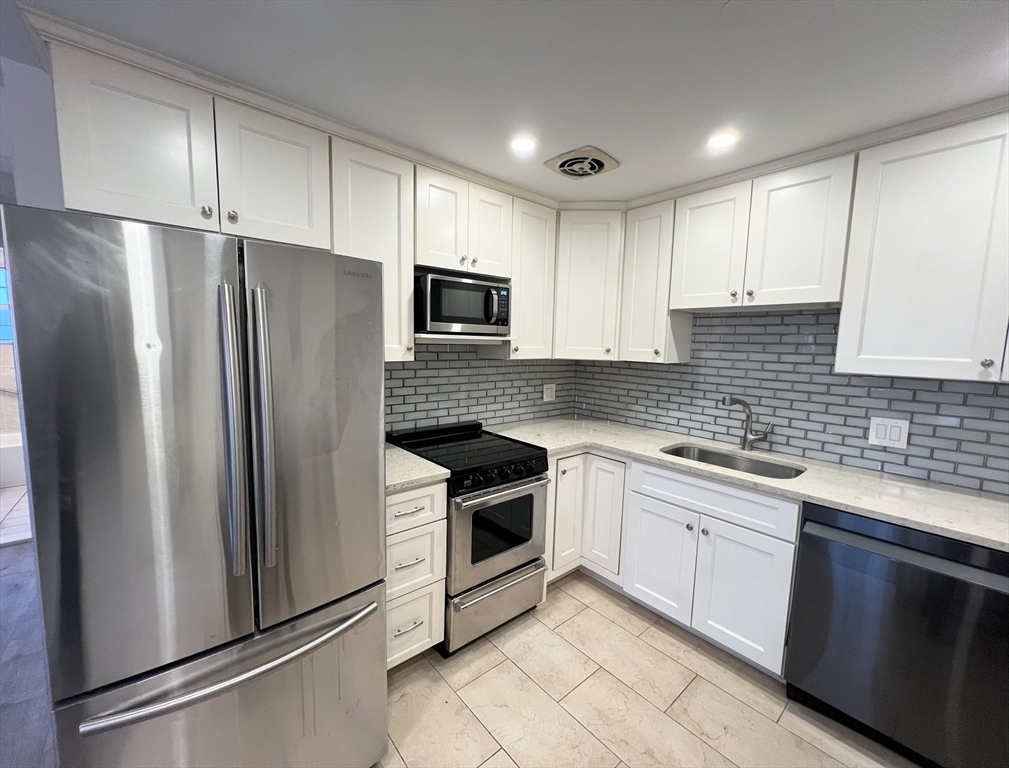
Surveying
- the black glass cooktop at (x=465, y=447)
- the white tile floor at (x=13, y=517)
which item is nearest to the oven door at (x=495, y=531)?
the black glass cooktop at (x=465, y=447)

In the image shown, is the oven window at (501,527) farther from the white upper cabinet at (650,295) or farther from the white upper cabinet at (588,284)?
the white upper cabinet at (650,295)

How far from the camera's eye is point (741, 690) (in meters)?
1.86

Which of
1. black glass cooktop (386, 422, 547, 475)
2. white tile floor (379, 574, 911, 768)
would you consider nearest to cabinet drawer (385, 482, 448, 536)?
black glass cooktop (386, 422, 547, 475)

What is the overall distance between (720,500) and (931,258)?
129 cm

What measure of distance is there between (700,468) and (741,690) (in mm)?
1006

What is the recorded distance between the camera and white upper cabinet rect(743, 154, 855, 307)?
1.82 meters

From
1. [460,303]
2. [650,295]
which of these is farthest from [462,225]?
[650,295]

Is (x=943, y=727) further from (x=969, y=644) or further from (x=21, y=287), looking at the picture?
(x=21, y=287)

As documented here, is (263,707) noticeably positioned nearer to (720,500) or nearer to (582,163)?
(720,500)

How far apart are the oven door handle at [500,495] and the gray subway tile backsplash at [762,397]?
72cm

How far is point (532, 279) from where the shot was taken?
255 centimetres

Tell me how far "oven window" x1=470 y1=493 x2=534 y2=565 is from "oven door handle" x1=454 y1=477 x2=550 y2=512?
58 mm

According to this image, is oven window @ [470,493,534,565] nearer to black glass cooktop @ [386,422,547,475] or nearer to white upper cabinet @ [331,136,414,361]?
black glass cooktop @ [386,422,547,475]

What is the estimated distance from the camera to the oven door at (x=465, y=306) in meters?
2.04
